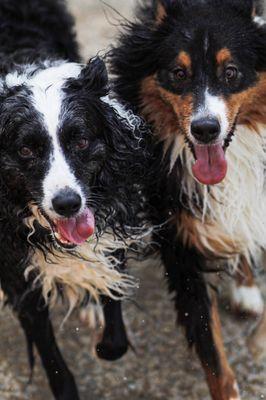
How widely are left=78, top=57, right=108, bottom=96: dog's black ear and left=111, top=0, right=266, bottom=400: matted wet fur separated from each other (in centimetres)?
28

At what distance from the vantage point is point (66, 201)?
12.0 ft

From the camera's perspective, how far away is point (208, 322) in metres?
4.52

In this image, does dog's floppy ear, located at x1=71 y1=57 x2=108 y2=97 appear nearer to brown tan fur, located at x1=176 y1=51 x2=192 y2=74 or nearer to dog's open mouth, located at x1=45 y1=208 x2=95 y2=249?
brown tan fur, located at x1=176 y1=51 x2=192 y2=74

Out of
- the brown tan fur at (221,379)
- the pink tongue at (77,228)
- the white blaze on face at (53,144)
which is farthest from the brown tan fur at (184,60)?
the brown tan fur at (221,379)

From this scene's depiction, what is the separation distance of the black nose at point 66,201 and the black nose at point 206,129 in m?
0.66

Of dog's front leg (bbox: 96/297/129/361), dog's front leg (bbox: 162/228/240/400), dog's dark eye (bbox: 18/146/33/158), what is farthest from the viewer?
dog's front leg (bbox: 96/297/129/361)

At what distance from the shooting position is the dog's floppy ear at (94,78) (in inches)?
158

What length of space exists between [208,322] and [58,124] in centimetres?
148

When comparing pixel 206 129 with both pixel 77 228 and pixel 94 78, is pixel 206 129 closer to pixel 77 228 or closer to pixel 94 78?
pixel 94 78

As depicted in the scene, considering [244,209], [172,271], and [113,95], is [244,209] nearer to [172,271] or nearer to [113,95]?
[172,271]

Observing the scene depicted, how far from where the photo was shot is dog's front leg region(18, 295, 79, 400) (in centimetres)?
448

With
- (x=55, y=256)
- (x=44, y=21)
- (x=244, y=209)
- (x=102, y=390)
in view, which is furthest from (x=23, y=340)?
(x=44, y=21)

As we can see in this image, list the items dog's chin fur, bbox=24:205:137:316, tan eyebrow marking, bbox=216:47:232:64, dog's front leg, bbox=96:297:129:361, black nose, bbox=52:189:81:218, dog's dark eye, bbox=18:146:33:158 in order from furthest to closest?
dog's front leg, bbox=96:297:129:361 < dog's chin fur, bbox=24:205:137:316 < tan eyebrow marking, bbox=216:47:232:64 < dog's dark eye, bbox=18:146:33:158 < black nose, bbox=52:189:81:218

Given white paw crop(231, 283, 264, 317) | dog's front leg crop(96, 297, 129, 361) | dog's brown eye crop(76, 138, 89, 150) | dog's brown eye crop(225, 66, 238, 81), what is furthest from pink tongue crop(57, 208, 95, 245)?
white paw crop(231, 283, 264, 317)
